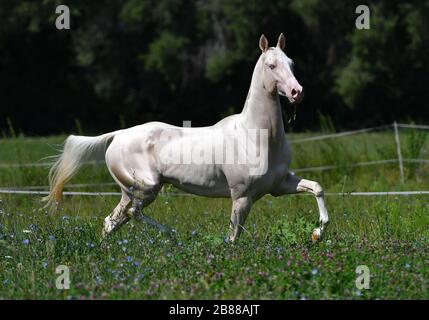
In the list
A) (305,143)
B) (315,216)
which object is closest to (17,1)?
(305,143)

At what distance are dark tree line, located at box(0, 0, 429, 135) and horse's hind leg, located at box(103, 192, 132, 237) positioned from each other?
18092mm

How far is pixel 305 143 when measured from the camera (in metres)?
16.9

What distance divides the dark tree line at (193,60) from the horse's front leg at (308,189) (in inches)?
723

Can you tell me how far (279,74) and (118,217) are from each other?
1.95 m

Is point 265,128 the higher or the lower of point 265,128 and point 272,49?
the lower

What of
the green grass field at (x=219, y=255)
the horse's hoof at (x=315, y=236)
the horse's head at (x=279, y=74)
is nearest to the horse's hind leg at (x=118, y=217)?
the green grass field at (x=219, y=255)

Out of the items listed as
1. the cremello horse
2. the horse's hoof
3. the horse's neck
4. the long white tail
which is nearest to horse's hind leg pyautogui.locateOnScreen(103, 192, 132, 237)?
the cremello horse

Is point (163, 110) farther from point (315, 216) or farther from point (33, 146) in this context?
point (315, 216)

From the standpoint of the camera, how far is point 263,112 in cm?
780

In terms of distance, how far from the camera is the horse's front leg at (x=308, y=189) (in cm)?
747

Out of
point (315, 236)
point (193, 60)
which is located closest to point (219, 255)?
point (315, 236)

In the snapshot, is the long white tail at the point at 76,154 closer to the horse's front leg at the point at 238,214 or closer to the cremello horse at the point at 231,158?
the cremello horse at the point at 231,158

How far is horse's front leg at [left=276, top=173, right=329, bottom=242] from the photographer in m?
7.47
